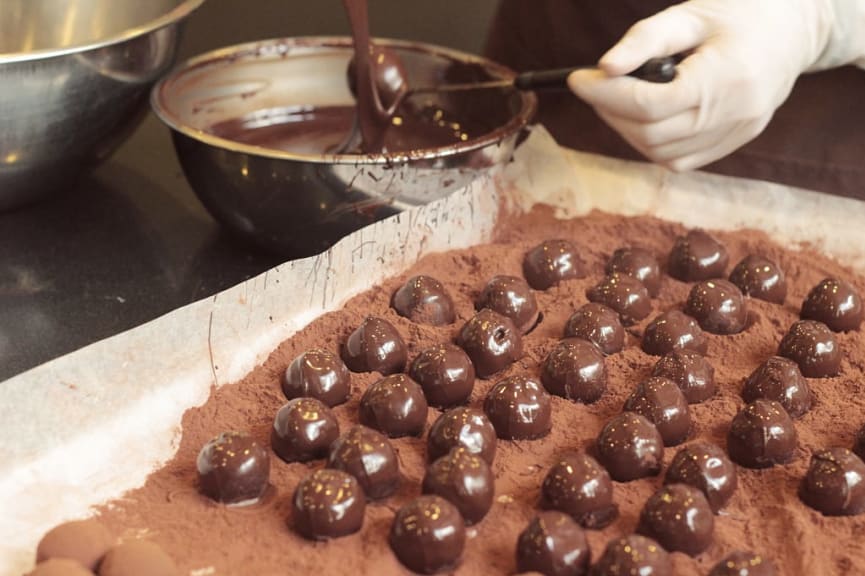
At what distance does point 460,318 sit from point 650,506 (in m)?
0.52

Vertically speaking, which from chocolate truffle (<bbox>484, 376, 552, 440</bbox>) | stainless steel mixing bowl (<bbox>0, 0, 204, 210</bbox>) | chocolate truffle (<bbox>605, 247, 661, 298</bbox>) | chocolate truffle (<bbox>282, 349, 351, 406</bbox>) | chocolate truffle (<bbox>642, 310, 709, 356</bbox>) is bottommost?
chocolate truffle (<bbox>605, 247, 661, 298</bbox>)

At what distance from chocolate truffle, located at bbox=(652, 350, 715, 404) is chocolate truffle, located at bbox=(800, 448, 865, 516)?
0.21 meters

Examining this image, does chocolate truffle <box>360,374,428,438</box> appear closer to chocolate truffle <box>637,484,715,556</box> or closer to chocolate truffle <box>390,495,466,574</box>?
chocolate truffle <box>390,495,466,574</box>

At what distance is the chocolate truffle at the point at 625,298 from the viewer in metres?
1.64

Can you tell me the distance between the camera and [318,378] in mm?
1398

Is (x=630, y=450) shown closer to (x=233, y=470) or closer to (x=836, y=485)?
(x=836, y=485)

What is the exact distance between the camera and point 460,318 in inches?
64.6

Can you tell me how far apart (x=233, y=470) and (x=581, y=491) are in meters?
0.39

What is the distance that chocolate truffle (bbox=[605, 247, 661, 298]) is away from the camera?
5.71 ft

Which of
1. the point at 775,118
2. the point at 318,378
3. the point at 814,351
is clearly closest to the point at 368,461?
the point at 318,378

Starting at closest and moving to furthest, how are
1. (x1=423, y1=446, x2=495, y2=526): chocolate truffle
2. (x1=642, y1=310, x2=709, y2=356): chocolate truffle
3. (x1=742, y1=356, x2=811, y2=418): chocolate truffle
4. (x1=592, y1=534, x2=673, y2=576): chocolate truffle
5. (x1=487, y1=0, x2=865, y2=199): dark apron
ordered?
(x1=592, y1=534, x2=673, y2=576): chocolate truffle
(x1=423, y1=446, x2=495, y2=526): chocolate truffle
(x1=742, y1=356, x2=811, y2=418): chocolate truffle
(x1=642, y1=310, x2=709, y2=356): chocolate truffle
(x1=487, y1=0, x2=865, y2=199): dark apron

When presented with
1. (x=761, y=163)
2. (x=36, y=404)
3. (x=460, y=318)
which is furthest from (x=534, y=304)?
(x=36, y=404)

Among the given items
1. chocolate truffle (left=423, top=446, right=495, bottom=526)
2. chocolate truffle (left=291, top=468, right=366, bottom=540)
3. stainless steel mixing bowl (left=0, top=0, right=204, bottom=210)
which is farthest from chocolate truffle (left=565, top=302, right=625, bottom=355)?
stainless steel mixing bowl (left=0, top=0, right=204, bottom=210)

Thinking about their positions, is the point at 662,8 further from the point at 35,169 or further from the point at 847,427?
the point at 35,169
